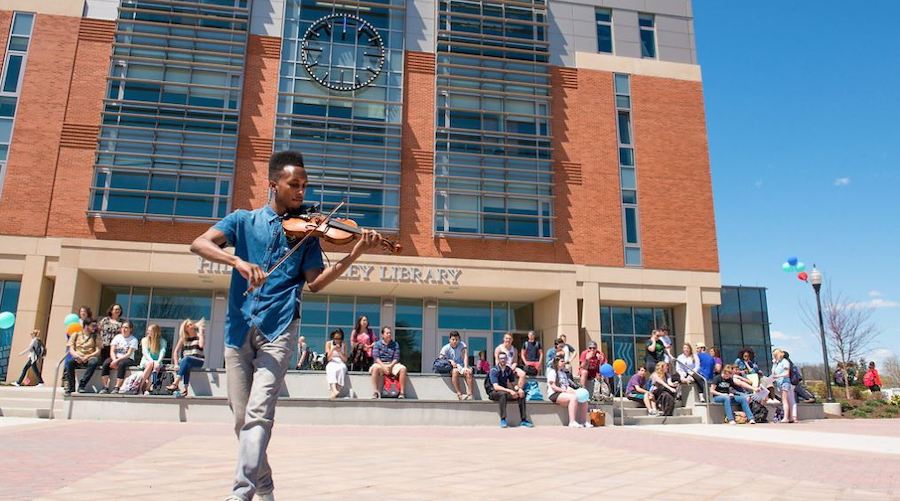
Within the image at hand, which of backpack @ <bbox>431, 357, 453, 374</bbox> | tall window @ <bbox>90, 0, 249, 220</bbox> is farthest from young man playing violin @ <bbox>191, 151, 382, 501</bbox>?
tall window @ <bbox>90, 0, 249, 220</bbox>

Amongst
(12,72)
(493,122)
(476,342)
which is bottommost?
(476,342)

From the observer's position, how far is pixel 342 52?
24.8 metres

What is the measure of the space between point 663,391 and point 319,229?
47.3 ft

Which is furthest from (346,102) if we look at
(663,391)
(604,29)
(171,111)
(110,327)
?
(663,391)

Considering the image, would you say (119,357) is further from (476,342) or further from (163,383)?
(476,342)

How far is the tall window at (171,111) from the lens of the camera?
22.2 meters

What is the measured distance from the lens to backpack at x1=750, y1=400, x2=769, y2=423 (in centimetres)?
→ 1569

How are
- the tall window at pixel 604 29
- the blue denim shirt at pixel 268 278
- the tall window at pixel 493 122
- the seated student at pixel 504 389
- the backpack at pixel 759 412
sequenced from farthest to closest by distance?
the tall window at pixel 604 29 < the tall window at pixel 493 122 < the backpack at pixel 759 412 < the seated student at pixel 504 389 < the blue denim shirt at pixel 268 278

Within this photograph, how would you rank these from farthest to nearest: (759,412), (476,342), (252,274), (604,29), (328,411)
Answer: (604,29)
(476,342)
(759,412)
(328,411)
(252,274)

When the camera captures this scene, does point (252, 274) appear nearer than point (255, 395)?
Yes

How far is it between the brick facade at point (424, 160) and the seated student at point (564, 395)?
31.3 ft

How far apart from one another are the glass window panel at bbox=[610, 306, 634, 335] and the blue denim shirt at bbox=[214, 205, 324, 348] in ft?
76.9

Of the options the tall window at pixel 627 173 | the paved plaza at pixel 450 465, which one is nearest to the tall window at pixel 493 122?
the tall window at pixel 627 173

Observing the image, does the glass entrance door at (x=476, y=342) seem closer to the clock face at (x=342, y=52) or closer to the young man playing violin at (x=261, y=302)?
the clock face at (x=342, y=52)
